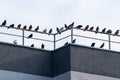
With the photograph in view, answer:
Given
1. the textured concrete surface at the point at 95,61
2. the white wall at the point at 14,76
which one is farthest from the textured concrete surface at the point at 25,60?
the textured concrete surface at the point at 95,61

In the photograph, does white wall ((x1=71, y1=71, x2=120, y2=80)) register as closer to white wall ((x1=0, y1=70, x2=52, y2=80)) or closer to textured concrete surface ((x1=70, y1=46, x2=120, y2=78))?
textured concrete surface ((x1=70, y1=46, x2=120, y2=78))

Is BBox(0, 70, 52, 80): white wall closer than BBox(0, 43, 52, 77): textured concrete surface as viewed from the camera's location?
Yes

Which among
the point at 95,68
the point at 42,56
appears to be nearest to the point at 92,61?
the point at 95,68

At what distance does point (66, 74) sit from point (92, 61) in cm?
141

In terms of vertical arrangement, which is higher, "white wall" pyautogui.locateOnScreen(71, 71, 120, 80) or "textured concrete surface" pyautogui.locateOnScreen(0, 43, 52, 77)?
"textured concrete surface" pyautogui.locateOnScreen(0, 43, 52, 77)

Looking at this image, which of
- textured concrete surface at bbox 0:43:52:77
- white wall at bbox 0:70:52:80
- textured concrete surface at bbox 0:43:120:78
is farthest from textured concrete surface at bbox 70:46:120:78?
white wall at bbox 0:70:52:80

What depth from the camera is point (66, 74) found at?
87.9 feet

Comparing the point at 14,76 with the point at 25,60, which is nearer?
the point at 14,76

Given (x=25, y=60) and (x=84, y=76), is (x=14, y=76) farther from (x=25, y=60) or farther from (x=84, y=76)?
(x=84, y=76)

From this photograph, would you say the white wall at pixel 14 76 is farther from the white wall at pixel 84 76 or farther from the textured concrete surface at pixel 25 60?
the white wall at pixel 84 76

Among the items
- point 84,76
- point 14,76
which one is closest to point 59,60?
point 84,76

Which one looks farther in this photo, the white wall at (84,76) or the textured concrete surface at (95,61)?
the textured concrete surface at (95,61)

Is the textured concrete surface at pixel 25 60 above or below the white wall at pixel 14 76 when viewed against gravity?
above

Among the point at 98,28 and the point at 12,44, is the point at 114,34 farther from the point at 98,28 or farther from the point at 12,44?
the point at 12,44
